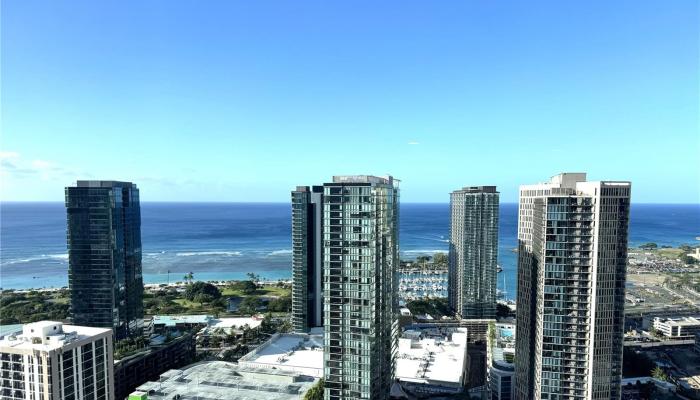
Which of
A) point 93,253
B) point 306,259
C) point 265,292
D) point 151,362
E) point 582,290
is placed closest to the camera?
point 582,290

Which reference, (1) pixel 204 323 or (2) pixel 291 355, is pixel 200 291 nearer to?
(1) pixel 204 323

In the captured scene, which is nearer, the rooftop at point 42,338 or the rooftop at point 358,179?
the rooftop at point 42,338

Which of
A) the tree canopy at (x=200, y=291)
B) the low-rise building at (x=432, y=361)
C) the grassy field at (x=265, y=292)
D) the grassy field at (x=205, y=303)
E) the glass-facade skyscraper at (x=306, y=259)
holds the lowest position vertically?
the grassy field at (x=265, y=292)

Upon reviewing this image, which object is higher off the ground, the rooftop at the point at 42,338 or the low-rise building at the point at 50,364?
the rooftop at the point at 42,338


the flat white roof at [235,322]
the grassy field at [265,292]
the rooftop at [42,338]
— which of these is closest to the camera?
the rooftop at [42,338]

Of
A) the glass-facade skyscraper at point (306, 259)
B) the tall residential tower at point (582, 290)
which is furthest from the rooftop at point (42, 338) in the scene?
the glass-facade skyscraper at point (306, 259)

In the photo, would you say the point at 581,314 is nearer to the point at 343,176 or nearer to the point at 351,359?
the point at 351,359

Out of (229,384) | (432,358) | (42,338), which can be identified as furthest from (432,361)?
(42,338)

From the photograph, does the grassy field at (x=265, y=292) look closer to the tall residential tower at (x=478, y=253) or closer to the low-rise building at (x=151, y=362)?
the low-rise building at (x=151, y=362)
